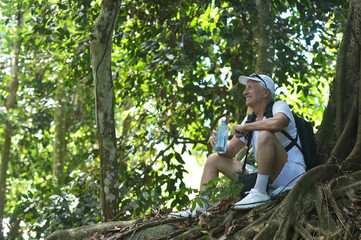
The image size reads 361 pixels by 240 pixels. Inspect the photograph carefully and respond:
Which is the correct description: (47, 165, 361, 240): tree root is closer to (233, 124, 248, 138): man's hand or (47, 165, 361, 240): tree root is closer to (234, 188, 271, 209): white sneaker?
(234, 188, 271, 209): white sneaker

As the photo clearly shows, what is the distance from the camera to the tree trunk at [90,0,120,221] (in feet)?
21.6

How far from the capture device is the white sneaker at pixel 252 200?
15.0 feet

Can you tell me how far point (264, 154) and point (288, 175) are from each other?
1.22 feet

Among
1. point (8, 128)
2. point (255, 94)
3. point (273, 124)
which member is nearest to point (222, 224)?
point (273, 124)

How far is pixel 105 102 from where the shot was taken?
6578mm

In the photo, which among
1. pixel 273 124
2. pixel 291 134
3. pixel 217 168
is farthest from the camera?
pixel 217 168

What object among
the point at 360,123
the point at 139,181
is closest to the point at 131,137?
the point at 139,181

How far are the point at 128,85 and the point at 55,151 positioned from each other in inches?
171

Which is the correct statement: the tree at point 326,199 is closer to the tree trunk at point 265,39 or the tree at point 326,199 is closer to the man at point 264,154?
the man at point 264,154

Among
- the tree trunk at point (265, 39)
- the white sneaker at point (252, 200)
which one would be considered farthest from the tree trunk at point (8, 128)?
the white sneaker at point (252, 200)

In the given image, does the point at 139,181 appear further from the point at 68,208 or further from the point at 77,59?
the point at 77,59

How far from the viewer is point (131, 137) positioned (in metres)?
8.88

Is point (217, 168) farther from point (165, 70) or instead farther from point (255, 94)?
point (165, 70)

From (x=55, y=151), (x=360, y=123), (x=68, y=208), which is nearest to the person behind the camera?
(x=360, y=123)
